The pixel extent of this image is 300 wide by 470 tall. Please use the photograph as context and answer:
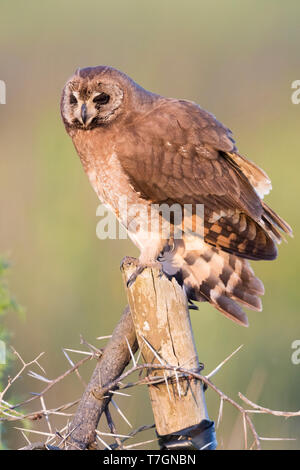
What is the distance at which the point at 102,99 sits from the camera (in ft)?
11.4

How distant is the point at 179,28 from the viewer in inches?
339

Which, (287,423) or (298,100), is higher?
(298,100)

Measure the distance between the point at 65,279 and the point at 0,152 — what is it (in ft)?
4.46

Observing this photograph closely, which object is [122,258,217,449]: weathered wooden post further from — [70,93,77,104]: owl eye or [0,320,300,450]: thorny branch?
[70,93,77,104]: owl eye

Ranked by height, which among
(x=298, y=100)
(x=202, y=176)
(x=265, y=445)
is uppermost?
(x=298, y=100)

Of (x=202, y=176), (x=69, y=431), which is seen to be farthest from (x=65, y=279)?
(x=69, y=431)

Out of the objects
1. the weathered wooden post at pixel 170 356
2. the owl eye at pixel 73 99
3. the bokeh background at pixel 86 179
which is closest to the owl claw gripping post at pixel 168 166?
the owl eye at pixel 73 99

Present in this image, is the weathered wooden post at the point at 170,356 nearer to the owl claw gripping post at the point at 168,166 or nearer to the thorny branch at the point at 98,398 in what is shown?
the thorny branch at the point at 98,398

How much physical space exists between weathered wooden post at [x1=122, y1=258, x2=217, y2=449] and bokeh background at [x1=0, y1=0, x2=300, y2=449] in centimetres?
159

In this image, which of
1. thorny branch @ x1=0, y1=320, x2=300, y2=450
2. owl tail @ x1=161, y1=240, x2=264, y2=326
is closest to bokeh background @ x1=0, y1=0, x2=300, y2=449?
owl tail @ x1=161, y1=240, x2=264, y2=326

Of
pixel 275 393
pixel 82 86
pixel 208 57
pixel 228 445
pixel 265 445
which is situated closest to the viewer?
pixel 82 86

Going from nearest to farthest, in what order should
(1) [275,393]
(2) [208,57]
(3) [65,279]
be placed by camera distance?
1. (1) [275,393]
2. (3) [65,279]
3. (2) [208,57]

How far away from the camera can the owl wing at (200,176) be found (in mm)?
3359
